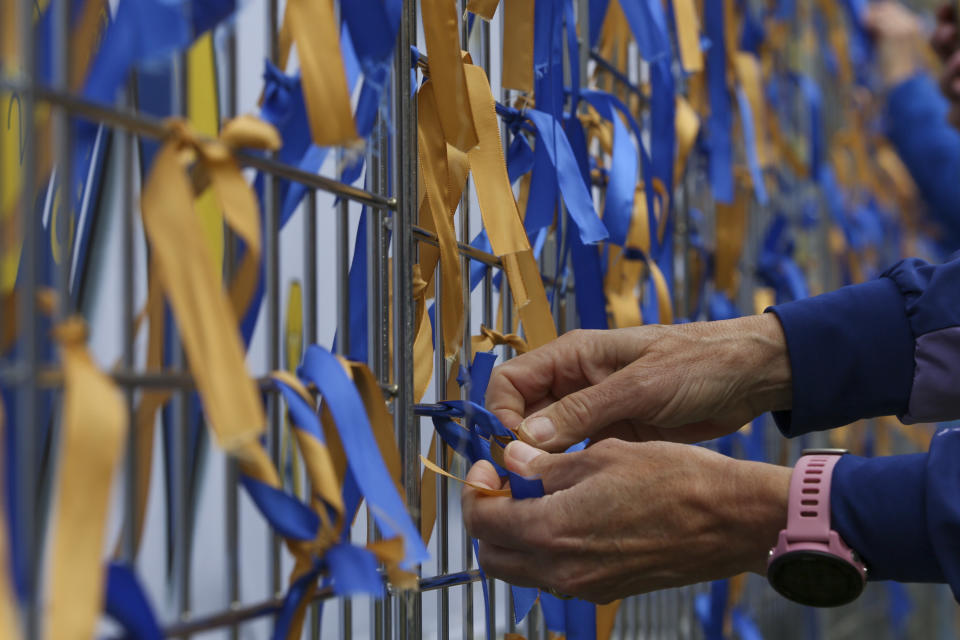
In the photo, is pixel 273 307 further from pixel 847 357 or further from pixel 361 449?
pixel 847 357

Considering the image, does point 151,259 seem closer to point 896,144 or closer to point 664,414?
point 664,414

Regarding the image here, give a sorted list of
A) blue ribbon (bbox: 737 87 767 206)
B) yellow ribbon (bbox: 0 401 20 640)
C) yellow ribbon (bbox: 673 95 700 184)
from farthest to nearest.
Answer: blue ribbon (bbox: 737 87 767 206) < yellow ribbon (bbox: 673 95 700 184) < yellow ribbon (bbox: 0 401 20 640)

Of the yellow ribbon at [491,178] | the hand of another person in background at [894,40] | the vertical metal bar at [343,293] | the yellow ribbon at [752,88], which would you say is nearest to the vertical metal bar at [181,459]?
the vertical metal bar at [343,293]

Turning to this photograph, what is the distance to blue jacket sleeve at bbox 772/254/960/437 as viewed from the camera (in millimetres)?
774

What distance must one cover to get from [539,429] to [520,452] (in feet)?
0.10

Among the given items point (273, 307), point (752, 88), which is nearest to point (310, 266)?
point (273, 307)

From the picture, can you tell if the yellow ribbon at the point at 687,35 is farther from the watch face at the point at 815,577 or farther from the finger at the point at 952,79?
the finger at the point at 952,79

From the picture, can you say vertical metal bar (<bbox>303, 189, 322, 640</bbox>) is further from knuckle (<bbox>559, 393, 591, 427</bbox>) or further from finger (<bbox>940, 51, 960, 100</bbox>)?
finger (<bbox>940, 51, 960, 100</bbox>)

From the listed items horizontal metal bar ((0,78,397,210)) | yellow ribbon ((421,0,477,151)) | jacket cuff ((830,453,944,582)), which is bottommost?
jacket cuff ((830,453,944,582))

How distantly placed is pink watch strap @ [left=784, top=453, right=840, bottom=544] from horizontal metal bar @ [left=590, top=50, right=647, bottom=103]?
413mm

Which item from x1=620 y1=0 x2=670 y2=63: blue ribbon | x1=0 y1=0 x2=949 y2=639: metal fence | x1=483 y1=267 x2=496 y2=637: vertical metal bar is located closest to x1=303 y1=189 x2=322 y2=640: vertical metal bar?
x1=0 y1=0 x2=949 y2=639: metal fence

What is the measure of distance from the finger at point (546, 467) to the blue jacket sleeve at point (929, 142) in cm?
163

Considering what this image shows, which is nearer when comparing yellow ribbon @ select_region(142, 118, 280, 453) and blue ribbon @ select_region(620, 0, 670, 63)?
yellow ribbon @ select_region(142, 118, 280, 453)

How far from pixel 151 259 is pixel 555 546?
0.92 feet
